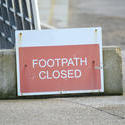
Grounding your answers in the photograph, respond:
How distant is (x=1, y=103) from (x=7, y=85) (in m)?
0.44

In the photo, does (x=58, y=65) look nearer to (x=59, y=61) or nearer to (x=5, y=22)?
(x=59, y=61)

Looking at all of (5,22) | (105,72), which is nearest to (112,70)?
(105,72)

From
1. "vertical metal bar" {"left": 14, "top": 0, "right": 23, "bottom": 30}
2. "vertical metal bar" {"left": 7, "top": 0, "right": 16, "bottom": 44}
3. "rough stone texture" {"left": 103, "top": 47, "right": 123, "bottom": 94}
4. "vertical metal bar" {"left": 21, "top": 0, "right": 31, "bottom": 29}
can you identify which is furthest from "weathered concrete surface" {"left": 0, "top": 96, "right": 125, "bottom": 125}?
"vertical metal bar" {"left": 7, "top": 0, "right": 16, "bottom": 44}

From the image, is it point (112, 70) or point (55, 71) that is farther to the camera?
point (112, 70)

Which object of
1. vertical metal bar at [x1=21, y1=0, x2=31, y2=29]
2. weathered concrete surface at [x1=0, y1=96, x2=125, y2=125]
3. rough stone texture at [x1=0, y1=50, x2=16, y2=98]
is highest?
vertical metal bar at [x1=21, y1=0, x2=31, y2=29]

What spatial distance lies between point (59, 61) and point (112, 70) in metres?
0.92

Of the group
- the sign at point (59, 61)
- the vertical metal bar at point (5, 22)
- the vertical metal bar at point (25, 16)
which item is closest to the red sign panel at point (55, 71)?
the sign at point (59, 61)

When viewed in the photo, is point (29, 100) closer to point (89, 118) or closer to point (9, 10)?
point (89, 118)

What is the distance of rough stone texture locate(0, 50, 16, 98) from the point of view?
8.55 metres

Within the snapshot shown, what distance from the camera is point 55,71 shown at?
8.55 meters

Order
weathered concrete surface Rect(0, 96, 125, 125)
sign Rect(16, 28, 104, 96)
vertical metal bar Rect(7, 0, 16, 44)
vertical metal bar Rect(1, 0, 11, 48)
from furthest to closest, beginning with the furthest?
vertical metal bar Rect(1, 0, 11, 48) < vertical metal bar Rect(7, 0, 16, 44) < sign Rect(16, 28, 104, 96) < weathered concrete surface Rect(0, 96, 125, 125)

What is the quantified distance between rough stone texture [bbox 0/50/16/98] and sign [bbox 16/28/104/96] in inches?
4.5

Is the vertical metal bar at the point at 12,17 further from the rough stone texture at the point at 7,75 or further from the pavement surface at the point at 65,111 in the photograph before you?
the pavement surface at the point at 65,111

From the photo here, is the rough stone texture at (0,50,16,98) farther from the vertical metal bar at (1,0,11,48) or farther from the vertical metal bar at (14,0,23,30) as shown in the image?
the vertical metal bar at (1,0,11,48)
